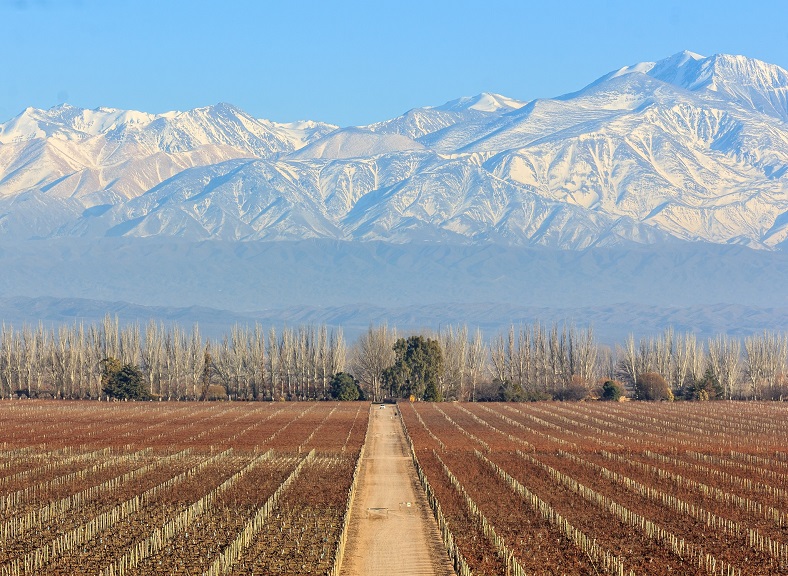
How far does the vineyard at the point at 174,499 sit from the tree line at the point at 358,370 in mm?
48121

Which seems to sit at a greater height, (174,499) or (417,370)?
(417,370)

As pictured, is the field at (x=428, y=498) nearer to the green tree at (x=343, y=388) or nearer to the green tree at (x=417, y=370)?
the green tree at (x=417, y=370)

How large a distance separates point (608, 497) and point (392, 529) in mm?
7823

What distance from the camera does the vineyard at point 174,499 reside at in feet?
91.8

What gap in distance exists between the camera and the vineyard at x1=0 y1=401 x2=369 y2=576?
27969 mm

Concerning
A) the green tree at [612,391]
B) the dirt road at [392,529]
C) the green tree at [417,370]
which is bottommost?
the dirt road at [392,529]

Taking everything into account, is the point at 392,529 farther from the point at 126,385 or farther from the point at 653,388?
the point at 653,388

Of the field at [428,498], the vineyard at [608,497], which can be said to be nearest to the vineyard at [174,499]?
the field at [428,498]

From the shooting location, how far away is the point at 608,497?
122 feet

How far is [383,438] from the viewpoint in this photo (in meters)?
64.9

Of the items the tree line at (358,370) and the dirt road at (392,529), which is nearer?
the dirt road at (392,529)

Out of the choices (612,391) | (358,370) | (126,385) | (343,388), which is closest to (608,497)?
(343,388)

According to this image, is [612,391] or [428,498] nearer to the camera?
[428,498]

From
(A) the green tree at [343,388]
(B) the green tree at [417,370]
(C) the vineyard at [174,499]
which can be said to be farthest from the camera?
(A) the green tree at [343,388]
